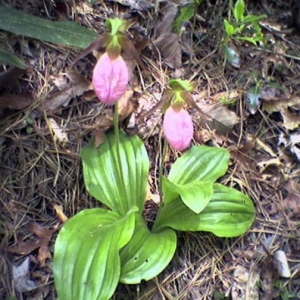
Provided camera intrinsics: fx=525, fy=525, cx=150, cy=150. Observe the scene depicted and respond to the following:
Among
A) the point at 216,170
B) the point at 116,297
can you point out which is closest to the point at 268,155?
the point at 216,170

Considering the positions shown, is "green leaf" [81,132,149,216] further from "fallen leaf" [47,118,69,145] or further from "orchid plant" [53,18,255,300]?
"fallen leaf" [47,118,69,145]

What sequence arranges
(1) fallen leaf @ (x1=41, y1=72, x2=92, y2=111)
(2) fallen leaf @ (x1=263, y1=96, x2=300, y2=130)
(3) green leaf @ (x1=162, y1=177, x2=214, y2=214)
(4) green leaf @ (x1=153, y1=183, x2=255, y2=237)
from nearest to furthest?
(3) green leaf @ (x1=162, y1=177, x2=214, y2=214)
(4) green leaf @ (x1=153, y1=183, x2=255, y2=237)
(1) fallen leaf @ (x1=41, y1=72, x2=92, y2=111)
(2) fallen leaf @ (x1=263, y1=96, x2=300, y2=130)

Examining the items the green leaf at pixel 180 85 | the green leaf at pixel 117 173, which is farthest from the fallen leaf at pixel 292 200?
the green leaf at pixel 180 85

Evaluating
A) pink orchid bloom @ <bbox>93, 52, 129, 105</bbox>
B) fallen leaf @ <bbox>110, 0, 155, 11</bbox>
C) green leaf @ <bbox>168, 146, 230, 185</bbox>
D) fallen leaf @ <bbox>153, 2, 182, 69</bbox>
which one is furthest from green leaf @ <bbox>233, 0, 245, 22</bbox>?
pink orchid bloom @ <bbox>93, 52, 129, 105</bbox>

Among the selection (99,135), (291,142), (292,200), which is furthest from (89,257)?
(291,142)

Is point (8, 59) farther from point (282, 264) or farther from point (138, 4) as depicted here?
point (282, 264)
